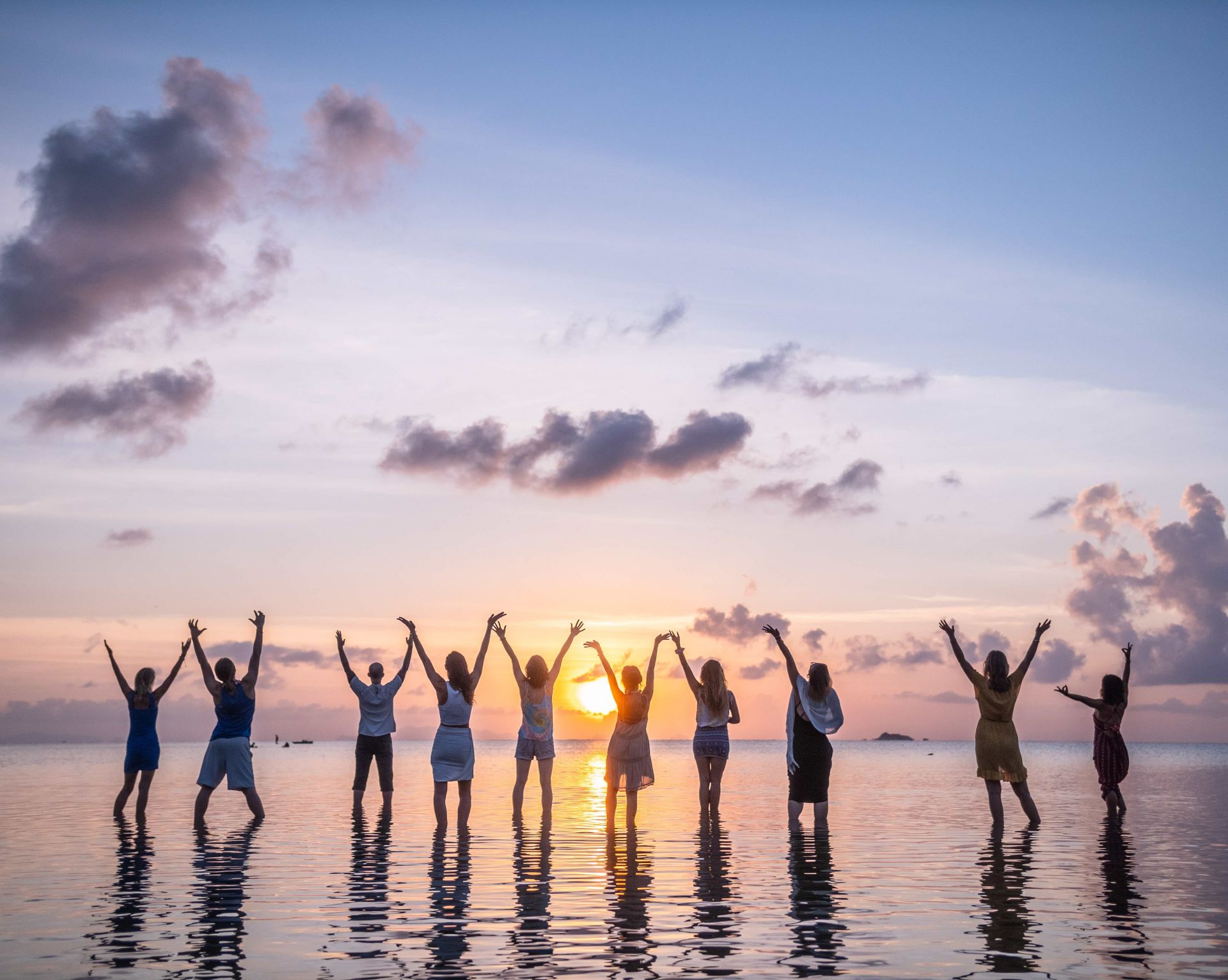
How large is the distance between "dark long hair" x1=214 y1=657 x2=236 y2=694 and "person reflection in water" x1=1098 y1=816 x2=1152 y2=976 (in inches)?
469

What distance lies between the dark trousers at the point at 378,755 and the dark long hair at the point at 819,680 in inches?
323

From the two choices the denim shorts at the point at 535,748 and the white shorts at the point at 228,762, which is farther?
the denim shorts at the point at 535,748

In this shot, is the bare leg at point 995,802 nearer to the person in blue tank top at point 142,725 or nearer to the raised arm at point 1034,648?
the raised arm at point 1034,648

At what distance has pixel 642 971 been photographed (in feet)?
25.8

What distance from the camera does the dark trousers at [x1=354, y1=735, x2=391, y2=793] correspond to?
21312mm

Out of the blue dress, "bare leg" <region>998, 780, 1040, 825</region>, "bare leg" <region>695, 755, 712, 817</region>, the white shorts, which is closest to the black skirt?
"bare leg" <region>695, 755, 712, 817</region>

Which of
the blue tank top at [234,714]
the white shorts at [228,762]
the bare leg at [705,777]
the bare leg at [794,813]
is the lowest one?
the bare leg at [794,813]

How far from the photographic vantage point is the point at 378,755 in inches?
840

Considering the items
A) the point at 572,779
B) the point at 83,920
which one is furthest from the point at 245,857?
the point at 572,779

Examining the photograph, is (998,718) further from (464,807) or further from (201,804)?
(201,804)

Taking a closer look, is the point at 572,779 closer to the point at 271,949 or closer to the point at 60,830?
the point at 60,830

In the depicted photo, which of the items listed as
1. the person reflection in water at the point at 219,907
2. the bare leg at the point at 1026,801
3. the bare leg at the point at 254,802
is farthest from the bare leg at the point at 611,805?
the bare leg at the point at 254,802

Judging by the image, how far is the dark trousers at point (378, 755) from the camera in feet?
69.9

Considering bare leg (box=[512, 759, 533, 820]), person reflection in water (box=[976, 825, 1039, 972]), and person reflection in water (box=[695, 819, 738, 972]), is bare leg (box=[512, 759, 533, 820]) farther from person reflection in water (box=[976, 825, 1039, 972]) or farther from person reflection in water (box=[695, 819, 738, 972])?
person reflection in water (box=[976, 825, 1039, 972])
